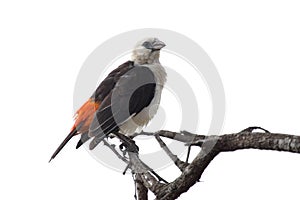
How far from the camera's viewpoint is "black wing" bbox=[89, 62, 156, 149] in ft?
13.6

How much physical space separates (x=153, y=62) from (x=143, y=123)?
0.60 meters

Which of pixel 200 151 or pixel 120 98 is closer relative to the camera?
pixel 200 151

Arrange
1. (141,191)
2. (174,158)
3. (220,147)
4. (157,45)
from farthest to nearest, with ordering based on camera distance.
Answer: (157,45)
(141,191)
(174,158)
(220,147)

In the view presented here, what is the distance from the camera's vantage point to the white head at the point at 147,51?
4605 millimetres

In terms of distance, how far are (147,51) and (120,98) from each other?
23.8 inches

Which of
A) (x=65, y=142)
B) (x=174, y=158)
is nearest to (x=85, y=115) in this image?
(x=65, y=142)

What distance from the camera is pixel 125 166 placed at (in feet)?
12.4

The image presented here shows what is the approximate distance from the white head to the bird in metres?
0.01

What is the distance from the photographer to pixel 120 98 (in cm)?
429

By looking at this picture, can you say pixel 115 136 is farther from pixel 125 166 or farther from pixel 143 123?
pixel 125 166

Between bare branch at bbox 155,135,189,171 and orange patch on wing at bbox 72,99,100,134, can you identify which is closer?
bare branch at bbox 155,135,189,171

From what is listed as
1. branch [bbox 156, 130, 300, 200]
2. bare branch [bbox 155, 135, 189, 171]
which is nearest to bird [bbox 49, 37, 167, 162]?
bare branch [bbox 155, 135, 189, 171]

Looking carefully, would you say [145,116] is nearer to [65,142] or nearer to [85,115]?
[85,115]

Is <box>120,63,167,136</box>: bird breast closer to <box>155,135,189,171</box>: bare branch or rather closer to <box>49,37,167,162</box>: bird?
<box>49,37,167,162</box>: bird
